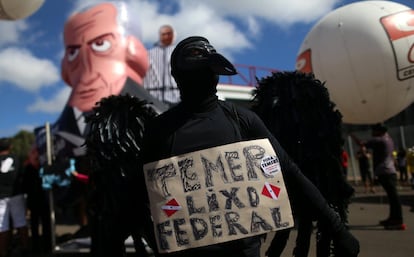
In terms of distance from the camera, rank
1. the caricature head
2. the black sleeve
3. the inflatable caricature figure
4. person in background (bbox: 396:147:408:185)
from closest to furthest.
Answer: the black sleeve < the inflatable caricature figure < the caricature head < person in background (bbox: 396:147:408:185)

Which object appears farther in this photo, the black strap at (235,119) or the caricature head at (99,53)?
the caricature head at (99,53)

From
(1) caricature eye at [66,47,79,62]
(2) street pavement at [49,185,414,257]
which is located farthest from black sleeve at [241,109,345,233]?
(1) caricature eye at [66,47,79,62]

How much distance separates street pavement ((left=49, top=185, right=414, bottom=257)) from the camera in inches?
157

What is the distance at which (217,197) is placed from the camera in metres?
1.37

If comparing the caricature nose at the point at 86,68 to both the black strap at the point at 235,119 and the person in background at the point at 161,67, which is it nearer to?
the black strap at the point at 235,119

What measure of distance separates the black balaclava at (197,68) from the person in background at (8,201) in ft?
13.8

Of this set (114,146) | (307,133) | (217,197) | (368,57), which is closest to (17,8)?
(114,146)

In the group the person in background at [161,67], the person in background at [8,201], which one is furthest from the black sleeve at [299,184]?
the person in background at [161,67]

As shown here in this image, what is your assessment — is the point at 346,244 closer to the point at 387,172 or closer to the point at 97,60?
the point at 387,172

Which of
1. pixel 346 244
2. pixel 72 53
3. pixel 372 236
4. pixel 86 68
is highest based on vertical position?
pixel 72 53

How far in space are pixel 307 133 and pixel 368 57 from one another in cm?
279

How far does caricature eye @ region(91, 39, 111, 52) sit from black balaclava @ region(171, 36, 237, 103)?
5808mm

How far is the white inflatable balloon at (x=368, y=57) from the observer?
5.04 meters

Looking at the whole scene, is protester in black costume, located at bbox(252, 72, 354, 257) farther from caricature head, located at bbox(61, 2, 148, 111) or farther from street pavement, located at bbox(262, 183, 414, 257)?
caricature head, located at bbox(61, 2, 148, 111)
